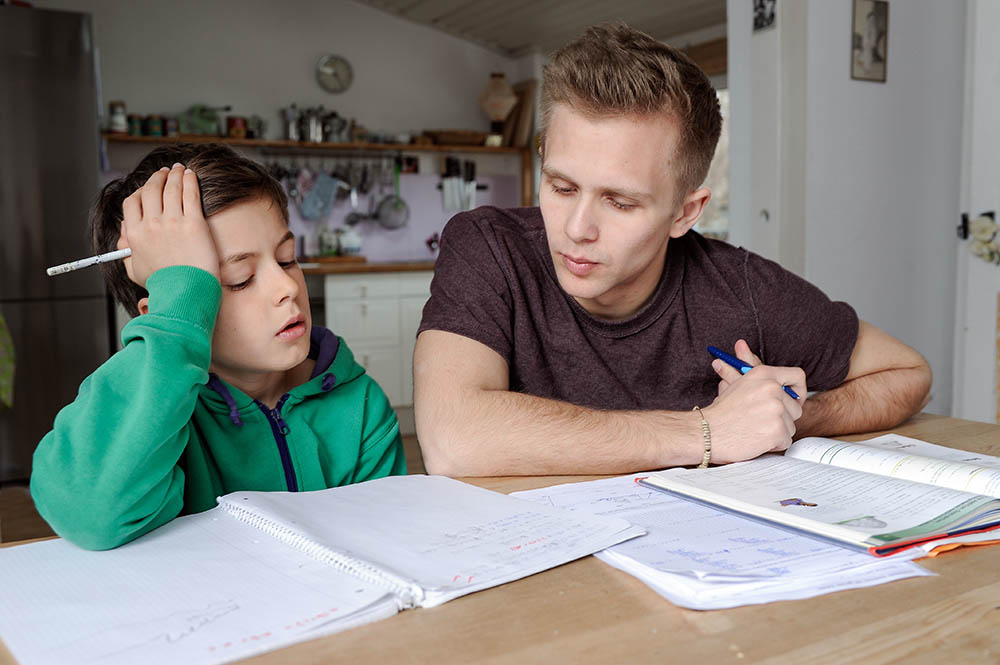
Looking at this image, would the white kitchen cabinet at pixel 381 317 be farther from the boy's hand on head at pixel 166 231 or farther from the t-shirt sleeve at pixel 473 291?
the boy's hand on head at pixel 166 231

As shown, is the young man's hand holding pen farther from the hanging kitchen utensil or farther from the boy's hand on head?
the hanging kitchen utensil

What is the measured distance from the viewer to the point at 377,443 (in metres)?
1.21

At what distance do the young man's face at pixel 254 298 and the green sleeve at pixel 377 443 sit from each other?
18 centimetres

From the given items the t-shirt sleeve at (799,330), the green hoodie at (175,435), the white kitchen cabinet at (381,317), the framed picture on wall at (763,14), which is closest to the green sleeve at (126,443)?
the green hoodie at (175,435)

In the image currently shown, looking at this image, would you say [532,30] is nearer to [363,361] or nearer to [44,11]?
[363,361]

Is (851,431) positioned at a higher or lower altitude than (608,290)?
lower

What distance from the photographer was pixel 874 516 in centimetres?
82

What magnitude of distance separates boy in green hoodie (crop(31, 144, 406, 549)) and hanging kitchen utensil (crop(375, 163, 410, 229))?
13.9ft

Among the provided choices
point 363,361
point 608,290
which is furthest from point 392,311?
point 608,290

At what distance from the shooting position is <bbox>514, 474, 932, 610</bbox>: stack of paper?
2.16ft

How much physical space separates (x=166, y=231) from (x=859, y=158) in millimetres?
2911

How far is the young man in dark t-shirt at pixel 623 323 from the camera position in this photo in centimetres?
108

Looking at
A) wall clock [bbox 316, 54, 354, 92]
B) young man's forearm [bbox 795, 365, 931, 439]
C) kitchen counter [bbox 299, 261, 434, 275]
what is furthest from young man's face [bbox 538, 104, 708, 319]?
wall clock [bbox 316, 54, 354, 92]

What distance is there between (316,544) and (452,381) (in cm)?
48
